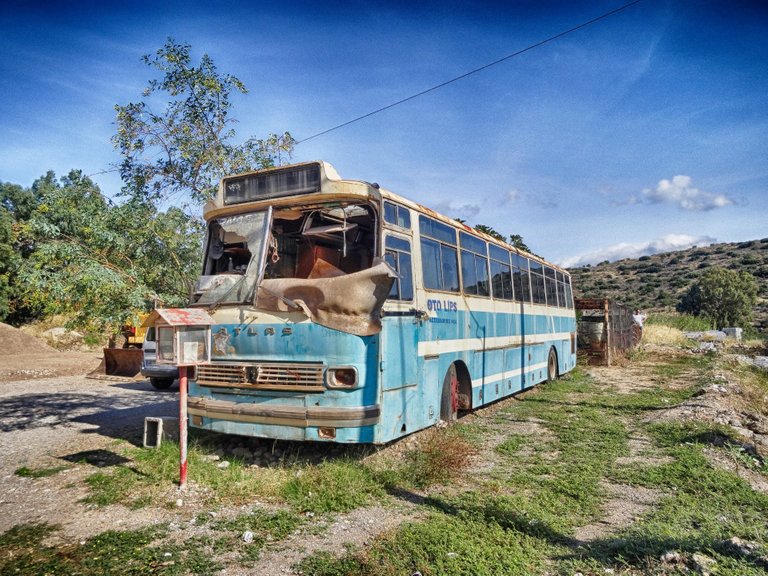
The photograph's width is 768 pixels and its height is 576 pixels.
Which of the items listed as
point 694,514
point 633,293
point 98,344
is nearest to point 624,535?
point 694,514

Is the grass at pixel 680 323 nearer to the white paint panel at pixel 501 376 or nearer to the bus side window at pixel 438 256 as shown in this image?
the white paint panel at pixel 501 376

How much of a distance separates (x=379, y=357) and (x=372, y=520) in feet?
5.98

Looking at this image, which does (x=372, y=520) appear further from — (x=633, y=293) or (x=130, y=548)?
(x=633, y=293)

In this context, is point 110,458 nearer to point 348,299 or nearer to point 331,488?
point 331,488

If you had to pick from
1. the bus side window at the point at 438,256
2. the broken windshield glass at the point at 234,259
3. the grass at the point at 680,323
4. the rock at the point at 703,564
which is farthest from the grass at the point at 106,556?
the grass at the point at 680,323

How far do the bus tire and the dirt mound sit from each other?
21966mm

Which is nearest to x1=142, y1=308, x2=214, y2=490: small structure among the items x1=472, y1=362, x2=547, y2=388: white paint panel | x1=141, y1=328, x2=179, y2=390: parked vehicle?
x1=472, y1=362, x2=547, y2=388: white paint panel

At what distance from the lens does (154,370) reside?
50.9 feet

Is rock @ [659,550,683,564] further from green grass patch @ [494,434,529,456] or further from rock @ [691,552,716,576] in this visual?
green grass patch @ [494,434,529,456]

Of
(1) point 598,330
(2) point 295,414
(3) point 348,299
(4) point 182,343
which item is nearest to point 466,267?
(3) point 348,299

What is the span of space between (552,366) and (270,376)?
1101cm

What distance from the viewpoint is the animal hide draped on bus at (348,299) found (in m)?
6.22

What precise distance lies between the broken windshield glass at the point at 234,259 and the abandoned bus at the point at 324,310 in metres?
0.02

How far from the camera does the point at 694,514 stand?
5242mm
